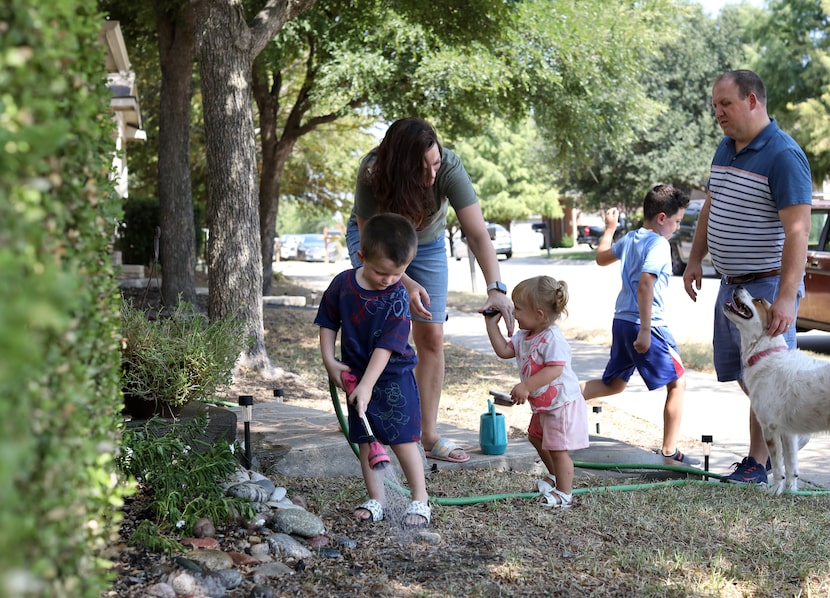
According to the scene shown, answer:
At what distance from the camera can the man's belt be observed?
15.3ft

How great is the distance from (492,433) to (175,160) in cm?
725

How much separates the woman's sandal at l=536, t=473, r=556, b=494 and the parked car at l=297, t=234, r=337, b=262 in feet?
132

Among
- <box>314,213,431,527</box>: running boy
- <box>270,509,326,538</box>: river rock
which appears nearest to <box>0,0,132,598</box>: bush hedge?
<box>270,509,326,538</box>: river rock

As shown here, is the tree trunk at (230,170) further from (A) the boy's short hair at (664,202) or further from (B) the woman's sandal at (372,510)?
(B) the woman's sandal at (372,510)

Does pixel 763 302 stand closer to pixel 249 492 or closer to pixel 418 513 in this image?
pixel 418 513

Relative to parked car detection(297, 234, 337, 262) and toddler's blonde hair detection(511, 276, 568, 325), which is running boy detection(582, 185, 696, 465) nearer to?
toddler's blonde hair detection(511, 276, 568, 325)

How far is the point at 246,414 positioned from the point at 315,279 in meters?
22.2

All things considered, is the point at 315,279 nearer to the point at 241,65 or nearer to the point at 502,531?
the point at 241,65

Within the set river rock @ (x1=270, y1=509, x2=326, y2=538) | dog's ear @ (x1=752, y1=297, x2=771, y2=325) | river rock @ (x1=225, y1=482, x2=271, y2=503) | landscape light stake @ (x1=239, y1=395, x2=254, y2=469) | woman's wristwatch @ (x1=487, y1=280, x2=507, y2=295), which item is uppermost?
woman's wristwatch @ (x1=487, y1=280, x2=507, y2=295)

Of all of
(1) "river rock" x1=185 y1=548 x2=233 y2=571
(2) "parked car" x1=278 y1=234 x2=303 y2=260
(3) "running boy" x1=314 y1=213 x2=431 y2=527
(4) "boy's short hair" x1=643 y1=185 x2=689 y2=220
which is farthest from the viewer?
(2) "parked car" x1=278 y1=234 x2=303 y2=260

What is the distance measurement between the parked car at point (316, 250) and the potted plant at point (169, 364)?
3962 cm

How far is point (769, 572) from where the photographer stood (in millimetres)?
3428

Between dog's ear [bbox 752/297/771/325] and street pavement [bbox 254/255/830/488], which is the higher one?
dog's ear [bbox 752/297/771/325]

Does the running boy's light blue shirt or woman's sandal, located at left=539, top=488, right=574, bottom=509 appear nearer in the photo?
woman's sandal, located at left=539, top=488, right=574, bottom=509
